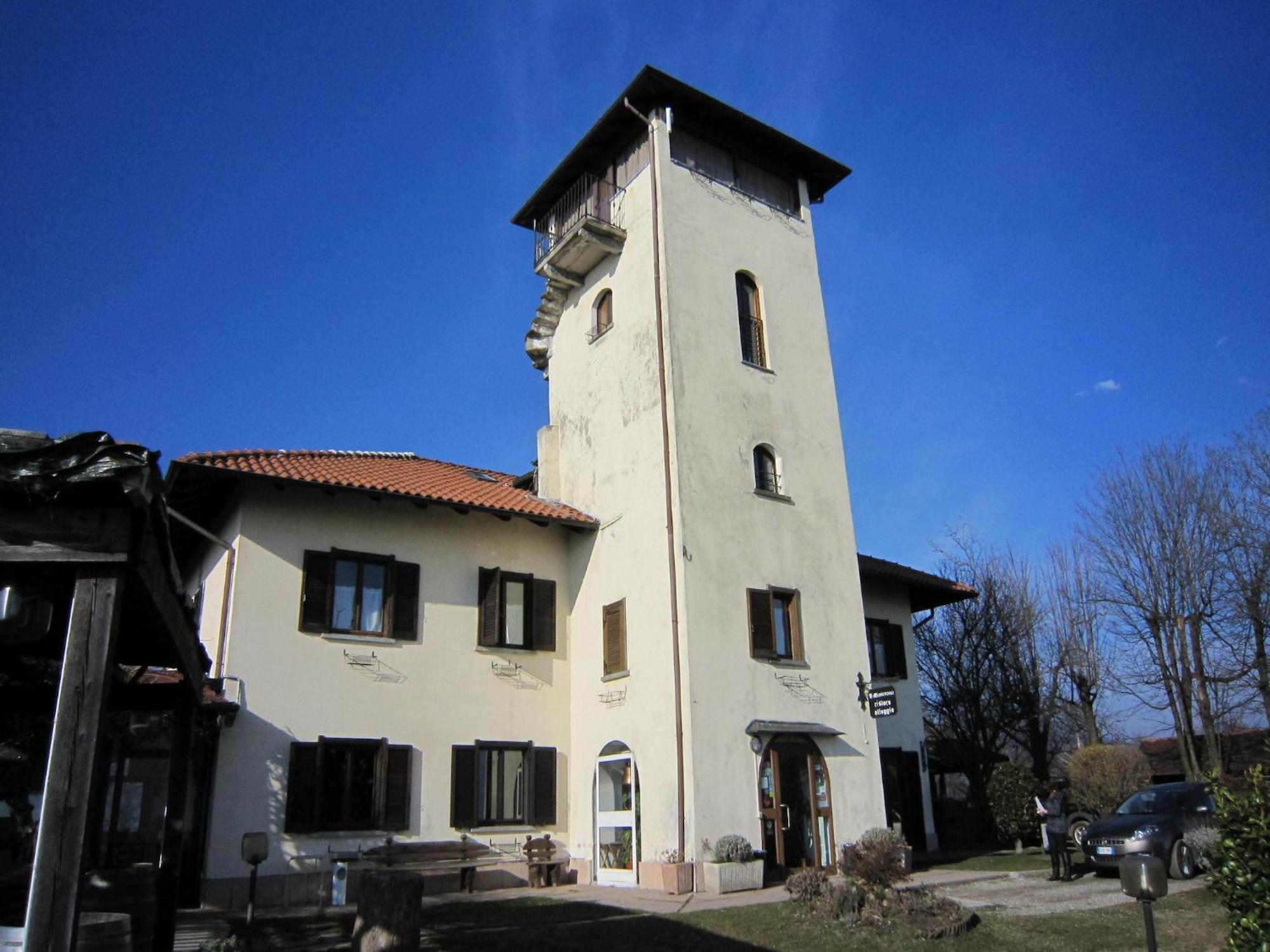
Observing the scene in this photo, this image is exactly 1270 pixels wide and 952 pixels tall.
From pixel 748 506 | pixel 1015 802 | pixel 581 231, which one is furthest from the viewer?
pixel 1015 802

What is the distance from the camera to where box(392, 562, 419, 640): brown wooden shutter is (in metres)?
16.4

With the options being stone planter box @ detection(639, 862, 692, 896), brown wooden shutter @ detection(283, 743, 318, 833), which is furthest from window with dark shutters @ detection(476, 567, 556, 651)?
stone planter box @ detection(639, 862, 692, 896)

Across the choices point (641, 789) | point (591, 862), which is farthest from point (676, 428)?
point (591, 862)

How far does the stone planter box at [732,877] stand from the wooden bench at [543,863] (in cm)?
319

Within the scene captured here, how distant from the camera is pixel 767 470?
1820 centimetres

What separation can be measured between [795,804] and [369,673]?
25.0 ft

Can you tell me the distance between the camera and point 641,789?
15430mm

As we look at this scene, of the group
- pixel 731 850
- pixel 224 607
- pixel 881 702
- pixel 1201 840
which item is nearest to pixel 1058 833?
pixel 1201 840

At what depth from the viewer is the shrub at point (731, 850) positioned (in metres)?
14.4

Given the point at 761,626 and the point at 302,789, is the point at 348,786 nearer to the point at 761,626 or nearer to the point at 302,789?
the point at 302,789

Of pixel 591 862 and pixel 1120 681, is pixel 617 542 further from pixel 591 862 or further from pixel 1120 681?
pixel 1120 681

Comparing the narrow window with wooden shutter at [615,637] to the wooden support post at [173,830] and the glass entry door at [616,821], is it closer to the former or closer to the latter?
the glass entry door at [616,821]

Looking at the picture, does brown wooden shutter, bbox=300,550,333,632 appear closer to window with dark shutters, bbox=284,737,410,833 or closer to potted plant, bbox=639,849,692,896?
window with dark shutters, bbox=284,737,410,833

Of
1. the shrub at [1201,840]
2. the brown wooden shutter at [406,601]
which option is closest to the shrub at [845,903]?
the shrub at [1201,840]
